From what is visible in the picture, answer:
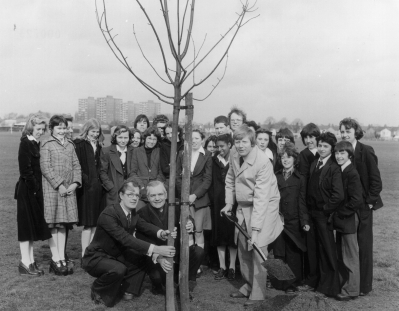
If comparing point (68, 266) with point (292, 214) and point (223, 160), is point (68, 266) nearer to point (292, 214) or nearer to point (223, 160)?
point (223, 160)

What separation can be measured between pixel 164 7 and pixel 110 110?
95.7 m

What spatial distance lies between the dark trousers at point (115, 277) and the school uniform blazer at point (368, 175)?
289cm

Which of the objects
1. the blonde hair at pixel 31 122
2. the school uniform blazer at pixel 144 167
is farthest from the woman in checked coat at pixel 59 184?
the school uniform blazer at pixel 144 167

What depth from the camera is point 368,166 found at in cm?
518

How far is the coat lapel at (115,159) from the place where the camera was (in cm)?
632

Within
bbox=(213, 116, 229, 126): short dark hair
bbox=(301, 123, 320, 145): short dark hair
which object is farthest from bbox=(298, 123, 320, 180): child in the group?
bbox=(213, 116, 229, 126): short dark hair

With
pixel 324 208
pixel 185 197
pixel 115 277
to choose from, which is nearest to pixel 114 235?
pixel 115 277

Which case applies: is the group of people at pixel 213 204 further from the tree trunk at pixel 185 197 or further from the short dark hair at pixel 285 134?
the tree trunk at pixel 185 197

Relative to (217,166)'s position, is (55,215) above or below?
below

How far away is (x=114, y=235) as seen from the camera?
4.83 meters

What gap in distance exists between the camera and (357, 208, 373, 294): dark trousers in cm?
517

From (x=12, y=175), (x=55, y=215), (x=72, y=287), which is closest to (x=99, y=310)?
(x=72, y=287)

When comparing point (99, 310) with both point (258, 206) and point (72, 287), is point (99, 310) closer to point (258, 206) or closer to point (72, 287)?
point (72, 287)

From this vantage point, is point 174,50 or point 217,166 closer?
point 174,50
